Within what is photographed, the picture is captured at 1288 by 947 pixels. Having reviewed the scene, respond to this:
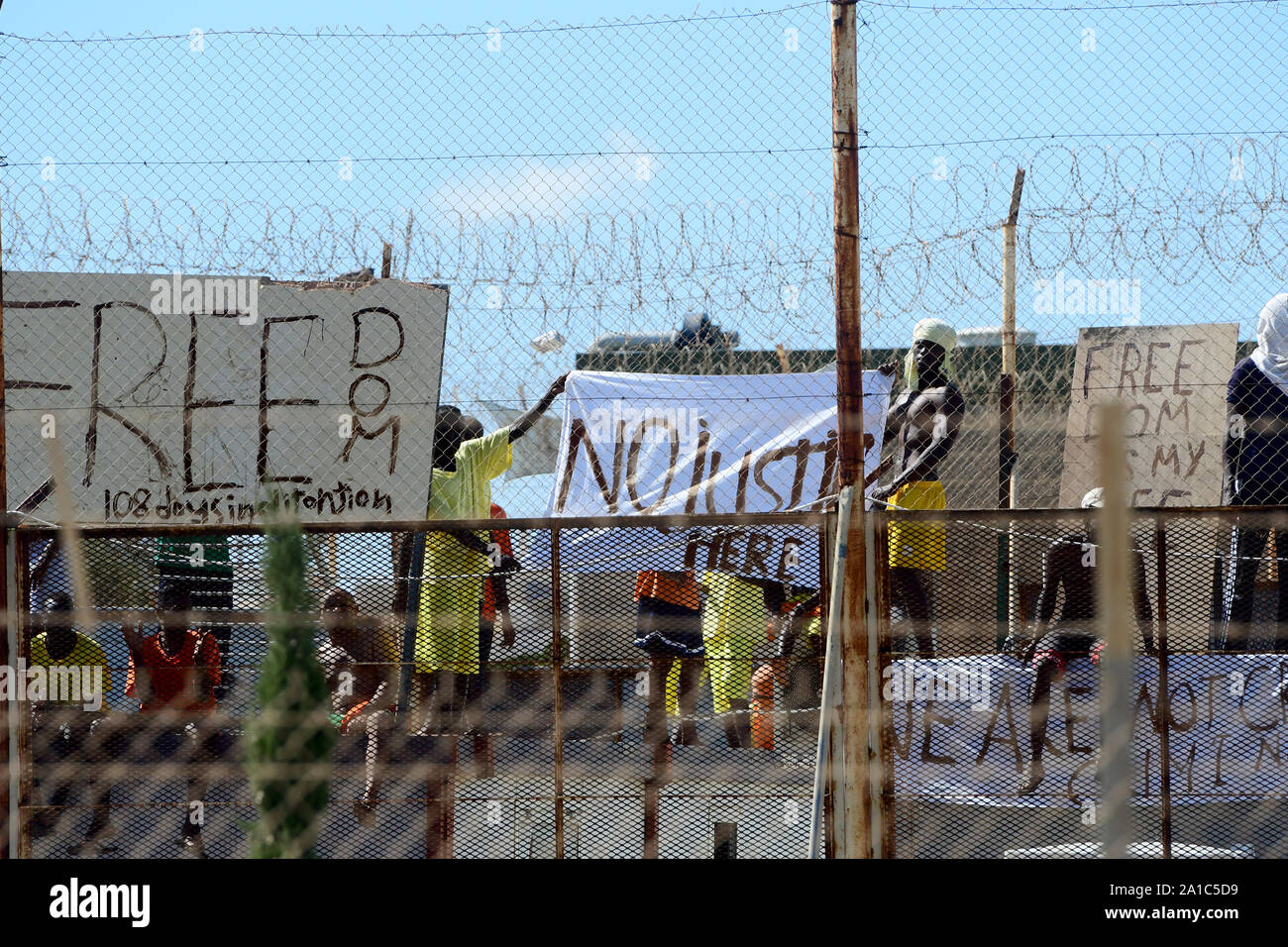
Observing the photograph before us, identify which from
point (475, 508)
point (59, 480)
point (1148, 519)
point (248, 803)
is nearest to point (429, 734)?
point (248, 803)

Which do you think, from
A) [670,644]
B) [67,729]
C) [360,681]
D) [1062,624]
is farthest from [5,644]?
→ [1062,624]

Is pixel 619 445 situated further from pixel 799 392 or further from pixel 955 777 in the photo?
pixel 955 777

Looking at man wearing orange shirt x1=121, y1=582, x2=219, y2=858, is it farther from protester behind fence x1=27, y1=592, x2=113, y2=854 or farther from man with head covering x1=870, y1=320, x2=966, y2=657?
man with head covering x1=870, y1=320, x2=966, y2=657

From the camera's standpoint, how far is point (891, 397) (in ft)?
19.9

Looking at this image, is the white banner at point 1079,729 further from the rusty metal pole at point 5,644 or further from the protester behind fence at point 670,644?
the rusty metal pole at point 5,644

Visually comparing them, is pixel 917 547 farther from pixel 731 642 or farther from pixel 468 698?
pixel 468 698

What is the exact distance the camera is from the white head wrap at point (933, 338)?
5938 millimetres

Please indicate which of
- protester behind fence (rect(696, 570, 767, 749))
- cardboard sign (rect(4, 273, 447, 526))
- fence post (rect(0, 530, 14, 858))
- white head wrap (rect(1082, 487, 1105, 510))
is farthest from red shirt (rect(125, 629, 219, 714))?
white head wrap (rect(1082, 487, 1105, 510))

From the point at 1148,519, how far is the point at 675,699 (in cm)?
191

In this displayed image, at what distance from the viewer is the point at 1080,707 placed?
5109 millimetres

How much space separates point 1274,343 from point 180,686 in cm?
506

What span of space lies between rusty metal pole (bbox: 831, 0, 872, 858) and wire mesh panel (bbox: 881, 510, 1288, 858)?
0.14 m

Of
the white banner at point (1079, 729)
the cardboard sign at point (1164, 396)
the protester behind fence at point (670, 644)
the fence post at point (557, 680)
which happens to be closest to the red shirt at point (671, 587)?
the protester behind fence at point (670, 644)

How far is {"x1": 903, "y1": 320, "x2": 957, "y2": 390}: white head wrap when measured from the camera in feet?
19.5
